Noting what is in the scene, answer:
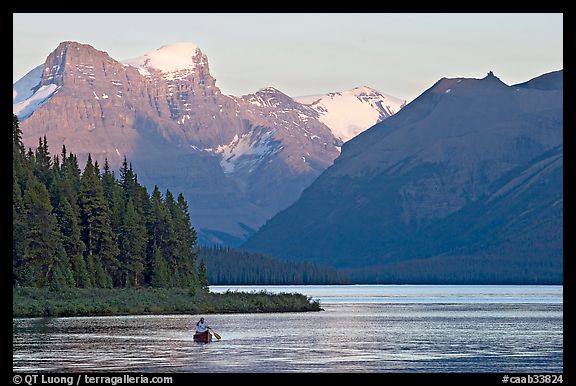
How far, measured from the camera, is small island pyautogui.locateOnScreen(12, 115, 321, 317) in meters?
132

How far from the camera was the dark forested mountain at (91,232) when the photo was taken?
447ft

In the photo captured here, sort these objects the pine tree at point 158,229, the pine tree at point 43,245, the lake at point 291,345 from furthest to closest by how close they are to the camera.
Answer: the pine tree at point 158,229 < the pine tree at point 43,245 < the lake at point 291,345

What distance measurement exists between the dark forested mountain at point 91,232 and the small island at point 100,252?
12cm

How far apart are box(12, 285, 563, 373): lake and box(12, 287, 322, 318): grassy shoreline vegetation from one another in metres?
3.94

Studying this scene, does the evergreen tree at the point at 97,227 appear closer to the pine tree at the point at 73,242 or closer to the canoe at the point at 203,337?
the pine tree at the point at 73,242

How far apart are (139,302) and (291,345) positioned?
51220mm

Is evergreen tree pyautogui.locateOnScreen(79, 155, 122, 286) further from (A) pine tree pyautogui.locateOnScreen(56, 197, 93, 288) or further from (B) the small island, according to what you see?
(A) pine tree pyautogui.locateOnScreen(56, 197, 93, 288)

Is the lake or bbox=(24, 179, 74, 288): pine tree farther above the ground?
bbox=(24, 179, 74, 288): pine tree

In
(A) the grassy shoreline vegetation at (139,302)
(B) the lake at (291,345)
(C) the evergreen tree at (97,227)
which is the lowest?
(B) the lake at (291,345)

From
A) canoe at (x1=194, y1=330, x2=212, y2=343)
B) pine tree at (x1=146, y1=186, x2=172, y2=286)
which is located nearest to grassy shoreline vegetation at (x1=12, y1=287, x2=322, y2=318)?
pine tree at (x1=146, y1=186, x2=172, y2=286)

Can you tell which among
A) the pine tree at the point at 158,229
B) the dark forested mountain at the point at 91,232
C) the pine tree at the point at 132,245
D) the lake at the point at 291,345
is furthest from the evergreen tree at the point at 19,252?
the pine tree at the point at 158,229
